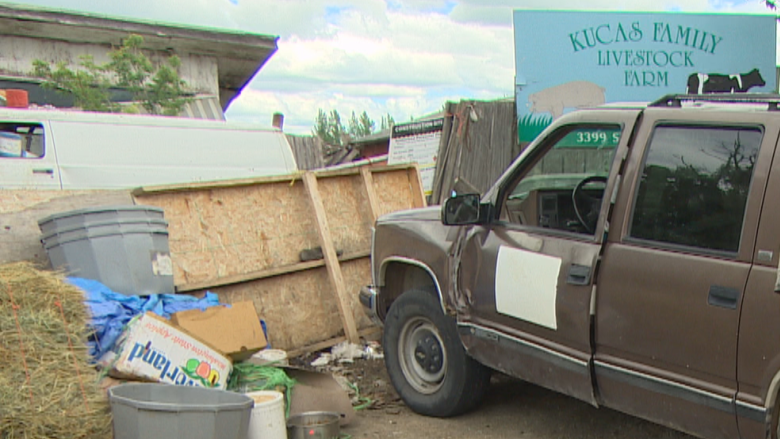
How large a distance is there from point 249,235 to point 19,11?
744cm

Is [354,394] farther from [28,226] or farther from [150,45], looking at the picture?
[150,45]

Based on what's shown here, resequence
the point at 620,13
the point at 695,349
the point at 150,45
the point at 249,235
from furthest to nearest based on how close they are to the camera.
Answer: the point at 150,45 → the point at 620,13 → the point at 249,235 → the point at 695,349

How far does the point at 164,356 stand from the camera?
441 centimetres

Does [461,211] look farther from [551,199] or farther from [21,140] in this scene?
[21,140]

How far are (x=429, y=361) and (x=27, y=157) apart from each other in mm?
4463

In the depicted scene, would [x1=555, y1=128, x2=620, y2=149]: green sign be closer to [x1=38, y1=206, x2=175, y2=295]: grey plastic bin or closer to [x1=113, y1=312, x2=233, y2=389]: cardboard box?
[x1=113, y1=312, x2=233, y2=389]: cardboard box

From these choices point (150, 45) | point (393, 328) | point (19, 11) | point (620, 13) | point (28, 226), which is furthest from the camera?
point (150, 45)

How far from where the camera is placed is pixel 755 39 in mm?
10461

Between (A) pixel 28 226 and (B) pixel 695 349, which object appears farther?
(A) pixel 28 226

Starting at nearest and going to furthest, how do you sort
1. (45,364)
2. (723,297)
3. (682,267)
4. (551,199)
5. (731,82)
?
(723,297) → (682,267) → (45,364) → (551,199) → (731,82)

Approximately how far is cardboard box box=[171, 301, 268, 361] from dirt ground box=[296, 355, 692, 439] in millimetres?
923

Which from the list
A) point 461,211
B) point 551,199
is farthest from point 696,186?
point 461,211

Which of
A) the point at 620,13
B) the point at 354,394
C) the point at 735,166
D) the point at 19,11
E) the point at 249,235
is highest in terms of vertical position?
the point at 19,11

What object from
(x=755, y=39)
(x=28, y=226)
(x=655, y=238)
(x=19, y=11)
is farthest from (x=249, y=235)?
(x=755, y=39)
